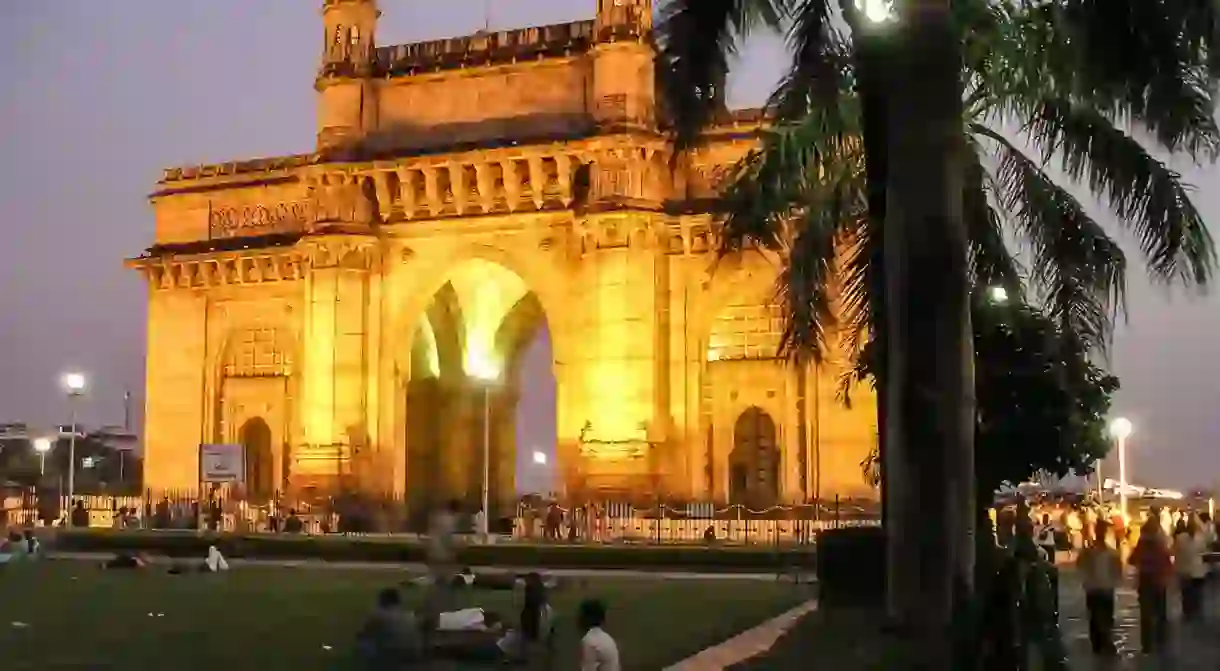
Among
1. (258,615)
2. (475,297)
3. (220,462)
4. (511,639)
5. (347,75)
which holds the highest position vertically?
(347,75)

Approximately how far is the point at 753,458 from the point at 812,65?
23996mm

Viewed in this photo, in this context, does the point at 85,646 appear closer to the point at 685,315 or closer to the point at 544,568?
the point at 544,568

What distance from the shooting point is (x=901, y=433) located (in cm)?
905

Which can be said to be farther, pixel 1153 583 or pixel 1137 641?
pixel 1137 641

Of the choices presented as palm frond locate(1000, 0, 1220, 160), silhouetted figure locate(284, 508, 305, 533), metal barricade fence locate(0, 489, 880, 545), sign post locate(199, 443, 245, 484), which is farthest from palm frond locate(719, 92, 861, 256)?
silhouetted figure locate(284, 508, 305, 533)

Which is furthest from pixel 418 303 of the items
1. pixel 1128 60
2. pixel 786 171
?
pixel 1128 60

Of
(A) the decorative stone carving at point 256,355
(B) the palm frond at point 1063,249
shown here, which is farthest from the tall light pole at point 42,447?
(B) the palm frond at point 1063,249

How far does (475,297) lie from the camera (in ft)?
140

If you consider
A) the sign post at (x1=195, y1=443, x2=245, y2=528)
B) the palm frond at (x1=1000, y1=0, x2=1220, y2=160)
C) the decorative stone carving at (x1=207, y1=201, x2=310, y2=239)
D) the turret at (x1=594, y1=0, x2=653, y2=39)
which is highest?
the turret at (x1=594, y1=0, x2=653, y2=39)

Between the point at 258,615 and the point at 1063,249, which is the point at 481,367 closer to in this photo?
the point at 258,615

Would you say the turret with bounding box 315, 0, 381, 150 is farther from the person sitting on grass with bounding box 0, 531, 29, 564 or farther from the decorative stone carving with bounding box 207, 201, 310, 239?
the person sitting on grass with bounding box 0, 531, 29, 564

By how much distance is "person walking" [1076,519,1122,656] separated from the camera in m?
14.1

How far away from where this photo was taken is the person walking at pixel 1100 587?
1405 centimetres

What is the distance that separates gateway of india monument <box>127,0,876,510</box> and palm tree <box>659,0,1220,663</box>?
54.4 feet
